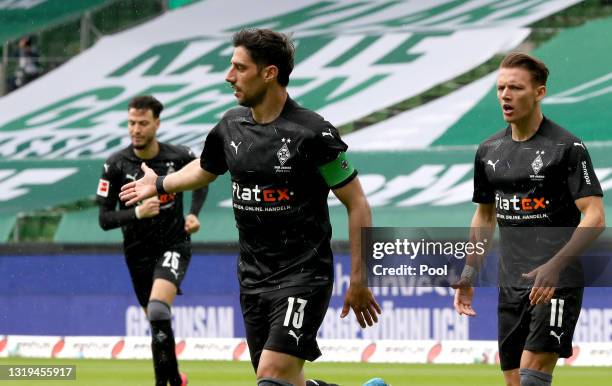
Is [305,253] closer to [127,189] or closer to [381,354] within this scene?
[127,189]

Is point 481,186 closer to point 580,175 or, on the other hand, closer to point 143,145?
point 580,175

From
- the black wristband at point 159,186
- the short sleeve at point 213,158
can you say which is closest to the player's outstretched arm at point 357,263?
the short sleeve at point 213,158

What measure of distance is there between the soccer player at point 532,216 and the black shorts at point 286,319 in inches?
42.2

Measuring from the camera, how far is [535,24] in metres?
18.8

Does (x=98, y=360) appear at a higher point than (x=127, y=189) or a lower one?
lower

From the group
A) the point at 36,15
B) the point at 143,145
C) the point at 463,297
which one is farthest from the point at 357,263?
the point at 36,15

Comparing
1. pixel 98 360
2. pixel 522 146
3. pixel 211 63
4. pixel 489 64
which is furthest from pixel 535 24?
pixel 522 146

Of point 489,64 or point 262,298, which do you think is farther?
point 489,64

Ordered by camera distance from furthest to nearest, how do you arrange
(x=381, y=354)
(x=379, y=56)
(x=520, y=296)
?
(x=379, y=56)
(x=381, y=354)
(x=520, y=296)

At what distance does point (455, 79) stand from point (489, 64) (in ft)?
1.76

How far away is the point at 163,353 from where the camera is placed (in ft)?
34.0

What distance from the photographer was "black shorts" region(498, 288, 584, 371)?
7102 millimetres

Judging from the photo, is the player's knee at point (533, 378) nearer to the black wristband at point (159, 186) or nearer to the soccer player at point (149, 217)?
the black wristband at point (159, 186)

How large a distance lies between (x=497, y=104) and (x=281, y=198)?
12.0 meters
